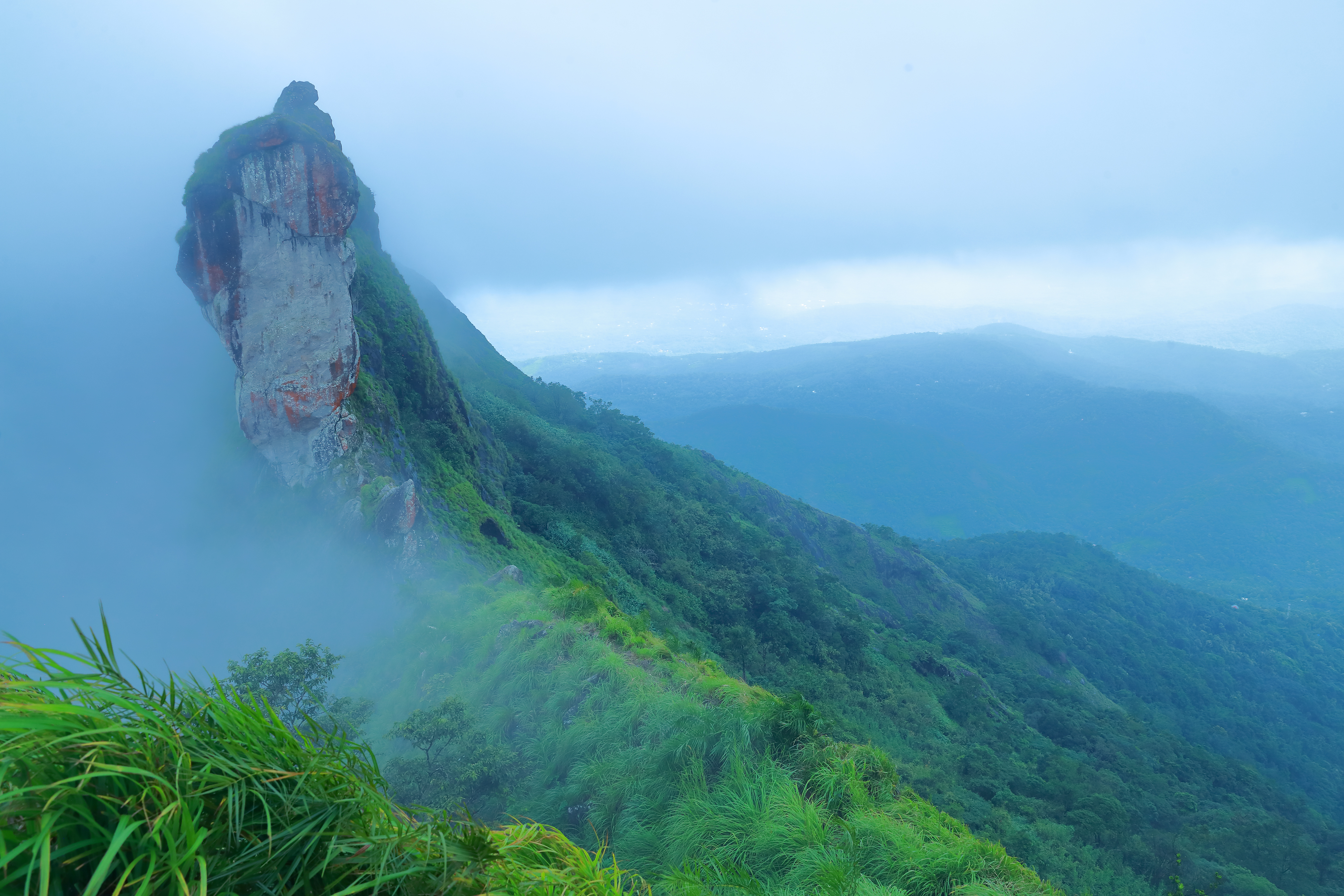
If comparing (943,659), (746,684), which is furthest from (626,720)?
(943,659)

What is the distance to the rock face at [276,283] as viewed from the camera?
19141mm

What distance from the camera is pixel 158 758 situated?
219cm

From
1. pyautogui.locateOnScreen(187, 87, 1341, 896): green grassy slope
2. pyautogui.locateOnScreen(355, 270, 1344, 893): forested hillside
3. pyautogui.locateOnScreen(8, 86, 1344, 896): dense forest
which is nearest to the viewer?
pyautogui.locateOnScreen(8, 86, 1344, 896): dense forest

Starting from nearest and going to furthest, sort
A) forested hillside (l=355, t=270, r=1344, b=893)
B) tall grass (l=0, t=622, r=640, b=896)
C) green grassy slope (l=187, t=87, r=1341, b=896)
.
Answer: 1. tall grass (l=0, t=622, r=640, b=896)
2. green grassy slope (l=187, t=87, r=1341, b=896)
3. forested hillside (l=355, t=270, r=1344, b=893)

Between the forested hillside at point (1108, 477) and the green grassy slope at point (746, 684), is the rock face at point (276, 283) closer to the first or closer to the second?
the green grassy slope at point (746, 684)

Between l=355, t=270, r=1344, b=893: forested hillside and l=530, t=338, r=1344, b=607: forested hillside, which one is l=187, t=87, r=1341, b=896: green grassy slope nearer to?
l=355, t=270, r=1344, b=893: forested hillside

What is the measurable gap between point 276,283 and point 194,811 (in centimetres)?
2179

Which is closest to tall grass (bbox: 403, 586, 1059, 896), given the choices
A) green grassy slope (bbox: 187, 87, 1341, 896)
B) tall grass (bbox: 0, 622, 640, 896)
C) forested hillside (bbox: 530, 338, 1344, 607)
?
green grassy slope (bbox: 187, 87, 1341, 896)

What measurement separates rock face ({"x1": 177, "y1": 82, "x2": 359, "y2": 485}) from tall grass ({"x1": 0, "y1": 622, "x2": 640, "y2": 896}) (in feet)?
63.8

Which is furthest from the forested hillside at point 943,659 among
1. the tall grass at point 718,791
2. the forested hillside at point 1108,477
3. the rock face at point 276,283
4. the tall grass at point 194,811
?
the forested hillside at point 1108,477

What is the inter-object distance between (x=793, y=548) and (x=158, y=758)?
4723 centimetres

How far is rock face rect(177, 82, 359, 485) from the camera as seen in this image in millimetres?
19141

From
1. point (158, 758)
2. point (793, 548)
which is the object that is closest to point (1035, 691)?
point (793, 548)

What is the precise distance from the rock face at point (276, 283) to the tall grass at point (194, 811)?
19.5 m
